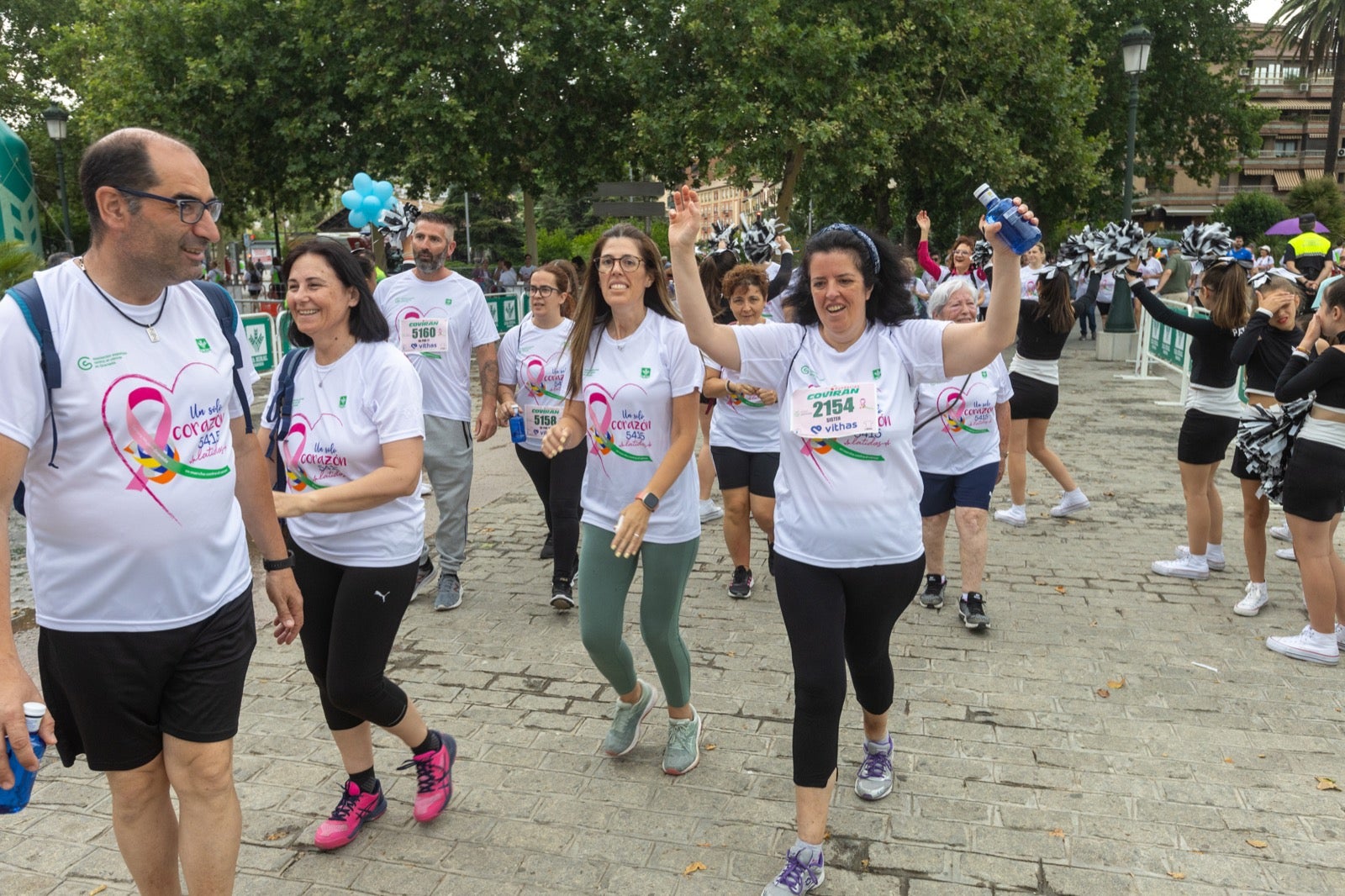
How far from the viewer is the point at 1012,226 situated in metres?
2.74

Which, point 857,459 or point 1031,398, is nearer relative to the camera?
point 857,459

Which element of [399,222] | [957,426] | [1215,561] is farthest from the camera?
[399,222]

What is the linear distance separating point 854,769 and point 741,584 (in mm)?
2235

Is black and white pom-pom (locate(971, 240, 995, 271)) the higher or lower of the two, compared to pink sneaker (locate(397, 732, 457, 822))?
higher

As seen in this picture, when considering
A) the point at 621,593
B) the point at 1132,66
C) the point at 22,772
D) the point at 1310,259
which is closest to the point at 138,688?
the point at 22,772

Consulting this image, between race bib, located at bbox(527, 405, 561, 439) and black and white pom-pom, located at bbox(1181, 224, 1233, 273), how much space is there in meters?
4.15

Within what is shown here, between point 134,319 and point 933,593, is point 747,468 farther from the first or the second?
point 134,319

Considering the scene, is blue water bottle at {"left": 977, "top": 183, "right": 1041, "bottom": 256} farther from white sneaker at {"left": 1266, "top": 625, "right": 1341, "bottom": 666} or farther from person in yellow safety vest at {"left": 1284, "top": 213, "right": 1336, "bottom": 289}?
person in yellow safety vest at {"left": 1284, "top": 213, "right": 1336, "bottom": 289}

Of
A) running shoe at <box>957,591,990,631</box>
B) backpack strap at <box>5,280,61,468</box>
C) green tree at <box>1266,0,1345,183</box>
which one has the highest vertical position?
green tree at <box>1266,0,1345,183</box>

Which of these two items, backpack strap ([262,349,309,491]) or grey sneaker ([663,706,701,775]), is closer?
backpack strap ([262,349,309,491])

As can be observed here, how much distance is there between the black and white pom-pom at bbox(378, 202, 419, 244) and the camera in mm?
7074

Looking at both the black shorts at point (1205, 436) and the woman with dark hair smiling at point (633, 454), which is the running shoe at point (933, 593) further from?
the woman with dark hair smiling at point (633, 454)

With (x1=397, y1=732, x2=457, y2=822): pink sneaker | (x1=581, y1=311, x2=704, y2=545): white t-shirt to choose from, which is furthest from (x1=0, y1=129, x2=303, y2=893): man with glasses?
(x1=581, y1=311, x2=704, y2=545): white t-shirt

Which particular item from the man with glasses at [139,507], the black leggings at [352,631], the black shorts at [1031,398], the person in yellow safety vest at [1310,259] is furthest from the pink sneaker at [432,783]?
the person in yellow safety vest at [1310,259]
